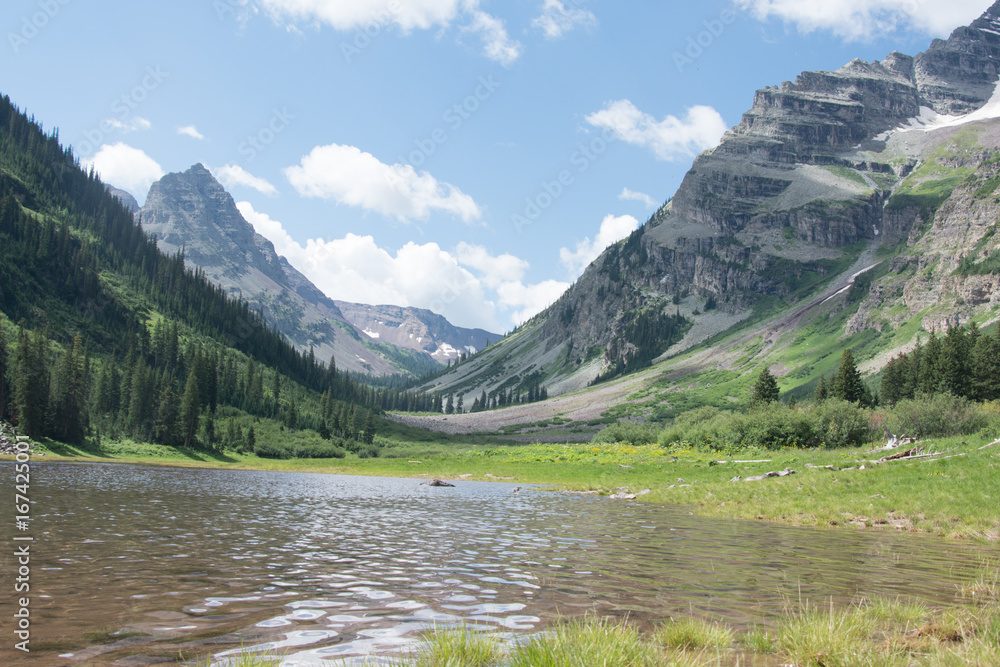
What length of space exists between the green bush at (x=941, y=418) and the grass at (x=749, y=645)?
5421 centimetres

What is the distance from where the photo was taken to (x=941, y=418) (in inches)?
2116

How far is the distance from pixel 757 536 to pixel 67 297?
627ft

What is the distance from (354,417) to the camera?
476 feet

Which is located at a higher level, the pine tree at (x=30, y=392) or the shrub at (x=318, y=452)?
the pine tree at (x=30, y=392)

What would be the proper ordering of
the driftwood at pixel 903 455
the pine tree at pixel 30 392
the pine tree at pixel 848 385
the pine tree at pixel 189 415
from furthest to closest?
the pine tree at pixel 189 415
the pine tree at pixel 848 385
the pine tree at pixel 30 392
the driftwood at pixel 903 455

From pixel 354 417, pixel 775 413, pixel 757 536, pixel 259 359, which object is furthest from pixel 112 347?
pixel 757 536

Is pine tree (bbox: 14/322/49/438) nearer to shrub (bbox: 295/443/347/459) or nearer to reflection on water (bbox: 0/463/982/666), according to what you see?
shrub (bbox: 295/443/347/459)

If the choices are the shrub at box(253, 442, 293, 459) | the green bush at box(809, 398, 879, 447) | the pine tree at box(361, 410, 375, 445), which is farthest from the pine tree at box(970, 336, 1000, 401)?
the pine tree at box(361, 410, 375, 445)

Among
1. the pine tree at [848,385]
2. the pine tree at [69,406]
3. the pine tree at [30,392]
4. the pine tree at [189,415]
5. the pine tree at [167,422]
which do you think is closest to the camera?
the pine tree at [30,392]

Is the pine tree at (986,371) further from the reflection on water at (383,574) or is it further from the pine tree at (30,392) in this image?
the pine tree at (30,392)

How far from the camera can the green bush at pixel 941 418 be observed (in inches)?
2044

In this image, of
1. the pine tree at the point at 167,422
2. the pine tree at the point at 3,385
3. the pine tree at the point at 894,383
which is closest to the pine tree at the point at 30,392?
the pine tree at the point at 3,385

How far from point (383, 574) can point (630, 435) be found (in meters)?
96.3

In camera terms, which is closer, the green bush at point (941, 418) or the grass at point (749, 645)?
the grass at point (749, 645)
